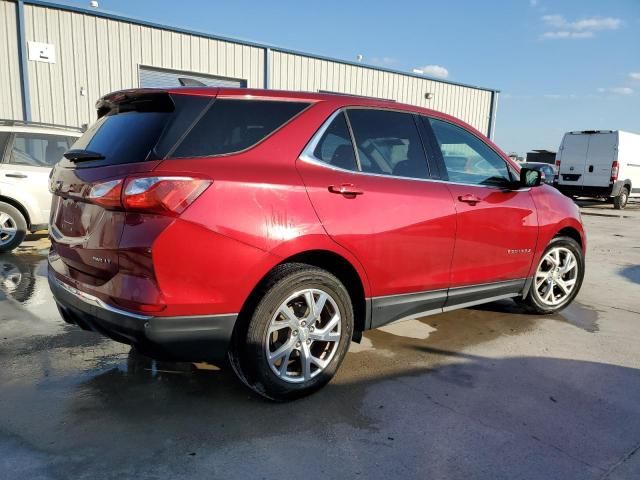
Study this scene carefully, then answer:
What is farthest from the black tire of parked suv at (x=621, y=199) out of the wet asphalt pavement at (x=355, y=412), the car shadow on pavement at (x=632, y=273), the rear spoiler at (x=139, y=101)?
the rear spoiler at (x=139, y=101)

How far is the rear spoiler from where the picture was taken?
260cm

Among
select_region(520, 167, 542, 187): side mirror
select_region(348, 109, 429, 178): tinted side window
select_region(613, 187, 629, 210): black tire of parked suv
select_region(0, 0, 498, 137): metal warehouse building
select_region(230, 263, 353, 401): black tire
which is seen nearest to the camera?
select_region(230, 263, 353, 401): black tire

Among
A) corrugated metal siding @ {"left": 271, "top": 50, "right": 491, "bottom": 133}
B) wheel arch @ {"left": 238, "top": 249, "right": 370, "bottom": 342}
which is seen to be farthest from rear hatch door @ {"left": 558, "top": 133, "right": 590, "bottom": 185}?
wheel arch @ {"left": 238, "top": 249, "right": 370, "bottom": 342}

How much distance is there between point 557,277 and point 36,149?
21.7ft

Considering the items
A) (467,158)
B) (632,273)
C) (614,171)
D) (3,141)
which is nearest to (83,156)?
(467,158)

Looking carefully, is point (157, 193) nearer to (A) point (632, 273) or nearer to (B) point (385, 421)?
(B) point (385, 421)

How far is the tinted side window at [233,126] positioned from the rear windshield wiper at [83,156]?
56 cm

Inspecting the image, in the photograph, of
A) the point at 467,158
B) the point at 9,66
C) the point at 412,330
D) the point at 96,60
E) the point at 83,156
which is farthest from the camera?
the point at 96,60

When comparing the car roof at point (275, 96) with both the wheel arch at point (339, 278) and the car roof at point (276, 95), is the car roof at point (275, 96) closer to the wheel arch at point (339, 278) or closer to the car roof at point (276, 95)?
the car roof at point (276, 95)

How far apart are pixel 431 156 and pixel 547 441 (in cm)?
194

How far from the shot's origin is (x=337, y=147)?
9.71ft

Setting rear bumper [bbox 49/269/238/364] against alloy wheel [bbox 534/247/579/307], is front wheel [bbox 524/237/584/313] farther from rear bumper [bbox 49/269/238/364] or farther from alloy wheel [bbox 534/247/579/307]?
rear bumper [bbox 49/269/238/364]

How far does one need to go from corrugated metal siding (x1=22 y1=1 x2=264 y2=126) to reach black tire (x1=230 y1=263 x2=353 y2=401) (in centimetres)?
1081

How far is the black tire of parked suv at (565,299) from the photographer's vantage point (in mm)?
4484
